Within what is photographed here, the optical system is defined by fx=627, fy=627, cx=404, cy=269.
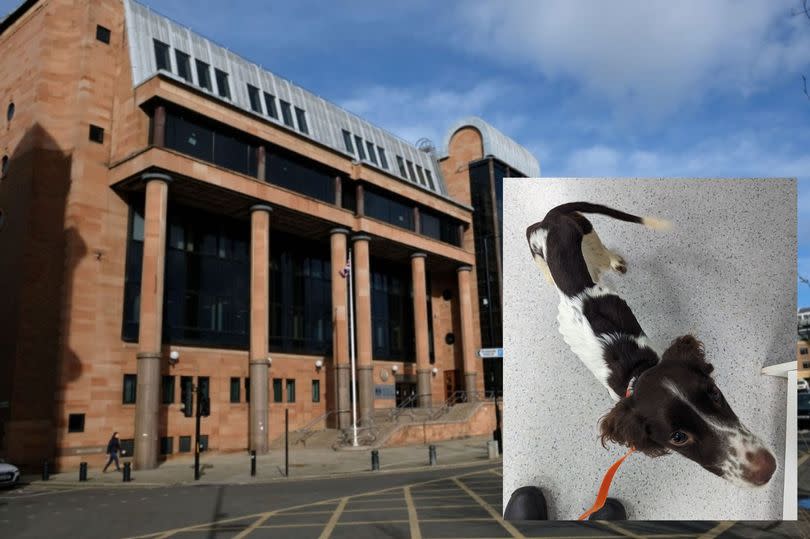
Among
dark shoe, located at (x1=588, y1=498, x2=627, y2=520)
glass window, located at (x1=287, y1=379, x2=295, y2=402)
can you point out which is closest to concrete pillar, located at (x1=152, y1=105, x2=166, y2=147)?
glass window, located at (x1=287, y1=379, x2=295, y2=402)

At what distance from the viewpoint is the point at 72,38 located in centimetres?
3341

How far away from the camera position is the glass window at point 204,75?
3581 cm

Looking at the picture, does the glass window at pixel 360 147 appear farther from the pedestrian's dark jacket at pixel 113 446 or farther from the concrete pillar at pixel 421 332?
the pedestrian's dark jacket at pixel 113 446

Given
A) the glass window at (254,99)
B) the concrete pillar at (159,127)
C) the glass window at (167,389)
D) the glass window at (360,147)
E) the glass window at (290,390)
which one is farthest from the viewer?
the glass window at (360,147)

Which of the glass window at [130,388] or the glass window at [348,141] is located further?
the glass window at [348,141]

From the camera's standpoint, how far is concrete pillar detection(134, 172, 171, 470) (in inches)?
1121

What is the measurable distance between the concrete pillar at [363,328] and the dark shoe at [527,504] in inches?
1350

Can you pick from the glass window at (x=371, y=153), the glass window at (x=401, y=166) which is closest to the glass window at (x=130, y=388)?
the glass window at (x=371, y=153)

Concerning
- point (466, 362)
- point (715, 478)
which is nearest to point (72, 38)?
point (466, 362)

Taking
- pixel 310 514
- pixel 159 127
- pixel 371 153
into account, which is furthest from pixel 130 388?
pixel 371 153

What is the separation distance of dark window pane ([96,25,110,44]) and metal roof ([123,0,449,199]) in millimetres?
1803

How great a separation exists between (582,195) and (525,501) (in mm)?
2936

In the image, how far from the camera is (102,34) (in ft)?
112

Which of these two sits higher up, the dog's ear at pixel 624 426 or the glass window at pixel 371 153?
the glass window at pixel 371 153
